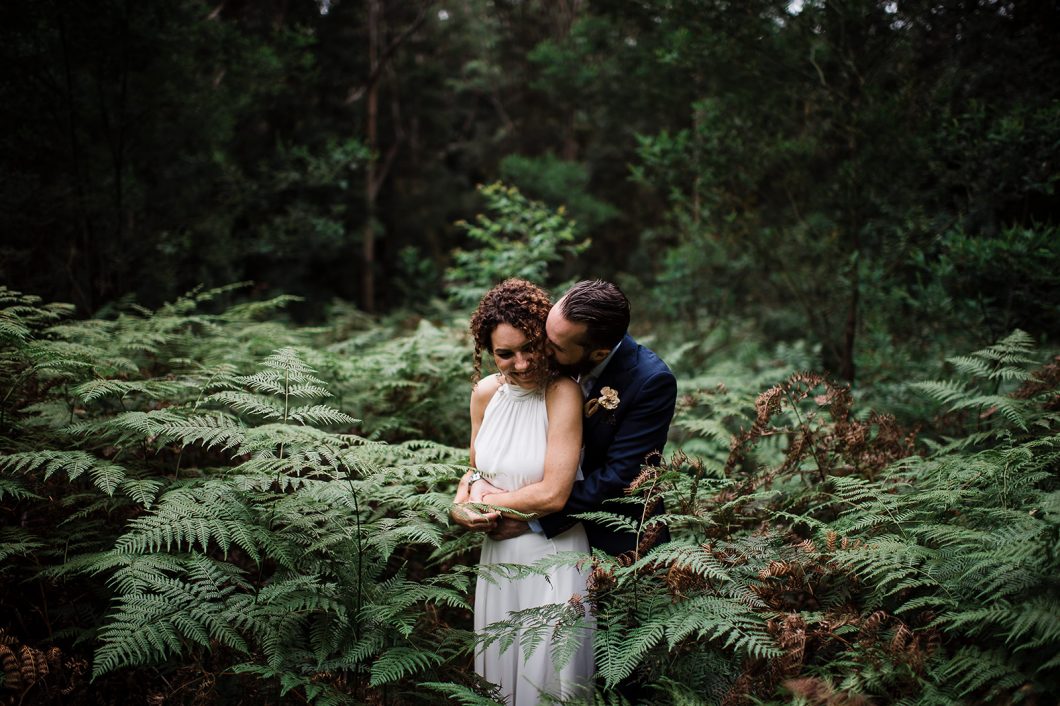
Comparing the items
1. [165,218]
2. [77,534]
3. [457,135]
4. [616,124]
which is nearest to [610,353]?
[77,534]

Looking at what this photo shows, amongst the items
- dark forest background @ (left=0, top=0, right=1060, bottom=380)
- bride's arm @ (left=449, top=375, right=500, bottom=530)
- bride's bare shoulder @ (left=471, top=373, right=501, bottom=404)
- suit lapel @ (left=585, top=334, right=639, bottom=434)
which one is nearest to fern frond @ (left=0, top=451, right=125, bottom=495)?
bride's arm @ (left=449, top=375, right=500, bottom=530)

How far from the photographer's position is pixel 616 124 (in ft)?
61.9

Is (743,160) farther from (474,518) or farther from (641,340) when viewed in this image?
(474,518)

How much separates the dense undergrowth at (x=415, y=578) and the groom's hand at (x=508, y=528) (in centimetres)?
26

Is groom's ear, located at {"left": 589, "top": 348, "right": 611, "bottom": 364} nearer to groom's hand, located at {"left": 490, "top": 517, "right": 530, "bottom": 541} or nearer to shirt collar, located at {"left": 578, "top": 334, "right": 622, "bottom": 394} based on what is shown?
shirt collar, located at {"left": 578, "top": 334, "right": 622, "bottom": 394}

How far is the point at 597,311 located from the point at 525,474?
857 mm

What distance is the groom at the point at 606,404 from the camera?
286 cm

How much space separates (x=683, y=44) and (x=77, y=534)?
7647 mm

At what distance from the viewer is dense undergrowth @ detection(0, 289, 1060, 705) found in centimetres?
235

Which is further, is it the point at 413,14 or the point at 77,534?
the point at 413,14

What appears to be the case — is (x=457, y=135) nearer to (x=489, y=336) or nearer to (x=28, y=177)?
(x=28, y=177)

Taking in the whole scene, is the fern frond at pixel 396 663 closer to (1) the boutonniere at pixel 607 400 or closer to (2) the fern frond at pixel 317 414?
(2) the fern frond at pixel 317 414

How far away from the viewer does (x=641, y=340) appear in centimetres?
784

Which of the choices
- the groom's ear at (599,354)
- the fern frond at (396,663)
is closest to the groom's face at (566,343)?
the groom's ear at (599,354)
